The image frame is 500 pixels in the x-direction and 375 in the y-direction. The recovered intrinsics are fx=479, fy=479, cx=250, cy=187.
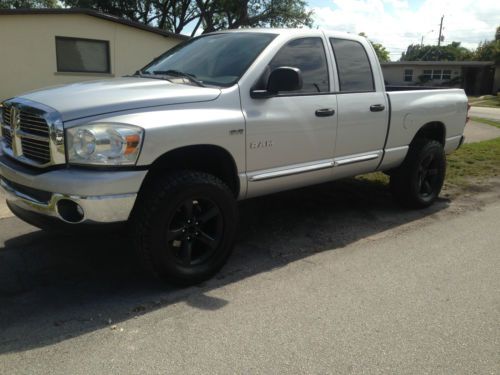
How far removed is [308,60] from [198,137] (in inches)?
62.1

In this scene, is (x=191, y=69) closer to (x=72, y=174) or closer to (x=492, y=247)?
(x=72, y=174)

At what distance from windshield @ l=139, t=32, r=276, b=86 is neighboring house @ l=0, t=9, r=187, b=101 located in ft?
29.3

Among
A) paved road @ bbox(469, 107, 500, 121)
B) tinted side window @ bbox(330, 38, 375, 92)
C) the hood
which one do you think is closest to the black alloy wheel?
the hood

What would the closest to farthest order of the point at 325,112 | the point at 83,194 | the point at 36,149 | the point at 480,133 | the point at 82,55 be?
the point at 83,194 < the point at 36,149 < the point at 325,112 < the point at 480,133 < the point at 82,55

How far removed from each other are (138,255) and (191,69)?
69.4 inches

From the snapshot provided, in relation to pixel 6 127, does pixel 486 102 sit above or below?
below

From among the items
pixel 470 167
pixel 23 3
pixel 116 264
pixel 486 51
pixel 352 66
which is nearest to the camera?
pixel 116 264

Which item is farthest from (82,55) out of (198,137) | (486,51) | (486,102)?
(486,51)

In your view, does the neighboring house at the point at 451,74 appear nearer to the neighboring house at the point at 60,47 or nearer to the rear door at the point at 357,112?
the neighboring house at the point at 60,47

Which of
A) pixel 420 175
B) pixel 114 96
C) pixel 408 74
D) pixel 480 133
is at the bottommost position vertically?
pixel 480 133

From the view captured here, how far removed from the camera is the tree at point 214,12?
1138 inches

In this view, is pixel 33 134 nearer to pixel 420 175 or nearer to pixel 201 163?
pixel 201 163

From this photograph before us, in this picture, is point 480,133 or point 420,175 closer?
point 420,175

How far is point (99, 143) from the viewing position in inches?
122
